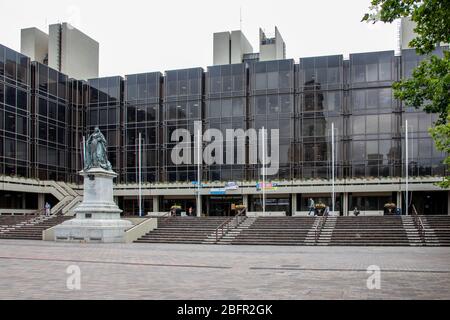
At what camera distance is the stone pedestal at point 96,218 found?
1362 inches

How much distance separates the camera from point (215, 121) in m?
65.5

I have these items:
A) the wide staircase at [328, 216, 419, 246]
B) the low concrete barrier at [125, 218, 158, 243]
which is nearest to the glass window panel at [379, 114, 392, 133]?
the wide staircase at [328, 216, 419, 246]

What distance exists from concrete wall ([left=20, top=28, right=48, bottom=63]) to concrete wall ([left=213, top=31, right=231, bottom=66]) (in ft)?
84.9

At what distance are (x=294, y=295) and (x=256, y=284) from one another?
6.56 feet

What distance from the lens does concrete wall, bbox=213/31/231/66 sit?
76500 mm

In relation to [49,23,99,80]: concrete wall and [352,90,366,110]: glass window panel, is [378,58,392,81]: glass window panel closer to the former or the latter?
[352,90,366,110]: glass window panel

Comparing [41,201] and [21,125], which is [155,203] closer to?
[41,201]

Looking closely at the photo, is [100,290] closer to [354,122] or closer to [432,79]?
[432,79]

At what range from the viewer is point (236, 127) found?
64.6 meters

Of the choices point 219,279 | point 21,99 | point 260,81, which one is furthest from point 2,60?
point 219,279

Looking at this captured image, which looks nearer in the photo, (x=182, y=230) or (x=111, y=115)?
(x=182, y=230)

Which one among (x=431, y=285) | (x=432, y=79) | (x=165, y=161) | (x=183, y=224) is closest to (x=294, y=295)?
(x=431, y=285)

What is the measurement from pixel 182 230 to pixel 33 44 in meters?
53.0
